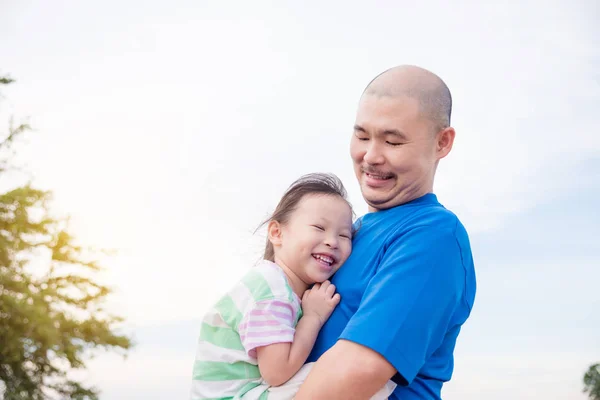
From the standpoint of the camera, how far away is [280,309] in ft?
9.71

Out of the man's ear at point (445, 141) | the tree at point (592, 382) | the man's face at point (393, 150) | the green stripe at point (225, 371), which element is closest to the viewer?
the green stripe at point (225, 371)

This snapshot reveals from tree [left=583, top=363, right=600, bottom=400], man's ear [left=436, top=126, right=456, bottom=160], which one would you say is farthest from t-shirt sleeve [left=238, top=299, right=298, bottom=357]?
tree [left=583, top=363, right=600, bottom=400]

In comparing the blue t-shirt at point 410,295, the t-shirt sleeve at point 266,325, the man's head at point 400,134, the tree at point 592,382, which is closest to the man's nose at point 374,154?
the man's head at point 400,134

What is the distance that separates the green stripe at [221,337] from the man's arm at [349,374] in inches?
19.1

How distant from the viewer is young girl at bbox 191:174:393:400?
9.37 feet

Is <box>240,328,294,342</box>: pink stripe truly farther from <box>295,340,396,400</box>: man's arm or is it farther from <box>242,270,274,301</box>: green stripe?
<box>295,340,396,400</box>: man's arm

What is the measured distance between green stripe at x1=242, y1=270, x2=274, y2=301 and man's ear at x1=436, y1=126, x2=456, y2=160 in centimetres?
104

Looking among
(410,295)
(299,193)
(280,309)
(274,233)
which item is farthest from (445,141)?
(280,309)

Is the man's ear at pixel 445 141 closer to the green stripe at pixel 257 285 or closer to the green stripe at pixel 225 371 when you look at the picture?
the green stripe at pixel 257 285

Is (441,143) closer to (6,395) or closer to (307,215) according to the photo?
(307,215)

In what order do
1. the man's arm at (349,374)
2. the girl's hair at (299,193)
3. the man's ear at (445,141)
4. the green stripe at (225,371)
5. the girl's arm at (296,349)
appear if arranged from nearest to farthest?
the man's arm at (349,374) → the girl's arm at (296,349) → the green stripe at (225,371) → the man's ear at (445,141) → the girl's hair at (299,193)

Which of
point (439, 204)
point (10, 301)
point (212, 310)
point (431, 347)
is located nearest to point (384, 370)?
point (431, 347)

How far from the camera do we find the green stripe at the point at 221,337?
298cm

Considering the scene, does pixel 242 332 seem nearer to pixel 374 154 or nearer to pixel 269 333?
pixel 269 333
